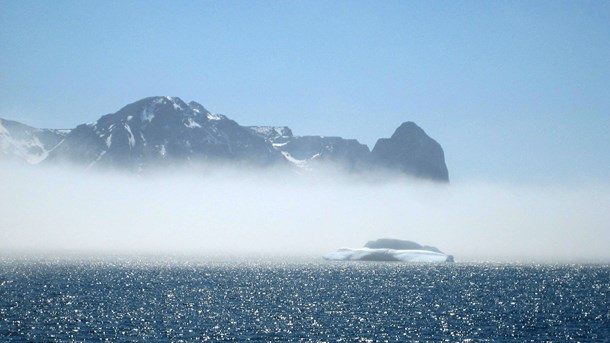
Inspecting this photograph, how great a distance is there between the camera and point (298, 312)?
391 ft

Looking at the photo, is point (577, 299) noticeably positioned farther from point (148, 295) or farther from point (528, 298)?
point (148, 295)

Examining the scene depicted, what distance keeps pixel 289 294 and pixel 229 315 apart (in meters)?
43.3

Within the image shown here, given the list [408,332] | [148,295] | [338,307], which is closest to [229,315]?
[338,307]

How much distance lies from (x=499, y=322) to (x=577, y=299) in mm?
49858

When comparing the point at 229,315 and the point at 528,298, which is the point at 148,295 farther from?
the point at 528,298

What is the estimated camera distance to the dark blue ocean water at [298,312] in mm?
93938

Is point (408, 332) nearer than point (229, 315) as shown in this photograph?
Yes

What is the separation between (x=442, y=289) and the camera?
570 feet

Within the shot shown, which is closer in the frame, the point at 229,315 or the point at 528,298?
the point at 229,315

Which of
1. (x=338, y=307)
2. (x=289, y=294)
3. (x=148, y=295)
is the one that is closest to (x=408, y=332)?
(x=338, y=307)

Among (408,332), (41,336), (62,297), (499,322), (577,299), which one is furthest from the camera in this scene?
(577,299)

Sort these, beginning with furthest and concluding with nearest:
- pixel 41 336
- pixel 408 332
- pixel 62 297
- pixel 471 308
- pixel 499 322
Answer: pixel 62 297
pixel 471 308
pixel 499 322
pixel 408 332
pixel 41 336

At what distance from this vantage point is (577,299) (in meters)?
149

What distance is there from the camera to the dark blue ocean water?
9394cm
